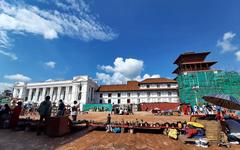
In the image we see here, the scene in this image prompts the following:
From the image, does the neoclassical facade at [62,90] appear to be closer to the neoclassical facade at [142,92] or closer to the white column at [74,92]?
the white column at [74,92]

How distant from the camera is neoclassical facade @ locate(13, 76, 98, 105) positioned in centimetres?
5686

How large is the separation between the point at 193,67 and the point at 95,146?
4608 cm

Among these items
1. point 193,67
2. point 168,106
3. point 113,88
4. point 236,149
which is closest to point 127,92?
point 113,88

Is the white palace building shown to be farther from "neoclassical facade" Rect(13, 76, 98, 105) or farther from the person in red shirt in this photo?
the person in red shirt

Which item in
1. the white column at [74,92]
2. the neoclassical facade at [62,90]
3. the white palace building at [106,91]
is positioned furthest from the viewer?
the neoclassical facade at [62,90]

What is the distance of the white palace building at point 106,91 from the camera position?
52.7 metres

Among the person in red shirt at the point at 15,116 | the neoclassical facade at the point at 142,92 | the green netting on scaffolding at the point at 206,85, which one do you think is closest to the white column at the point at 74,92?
the neoclassical facade at the point at 142,92

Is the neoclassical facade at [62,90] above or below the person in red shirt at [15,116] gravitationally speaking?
above

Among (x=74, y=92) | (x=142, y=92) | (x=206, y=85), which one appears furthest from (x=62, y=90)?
(x=206, y=85)

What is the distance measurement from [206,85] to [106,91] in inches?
1407

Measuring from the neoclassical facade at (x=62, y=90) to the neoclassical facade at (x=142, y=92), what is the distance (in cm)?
582

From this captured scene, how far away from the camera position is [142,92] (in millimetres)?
53969

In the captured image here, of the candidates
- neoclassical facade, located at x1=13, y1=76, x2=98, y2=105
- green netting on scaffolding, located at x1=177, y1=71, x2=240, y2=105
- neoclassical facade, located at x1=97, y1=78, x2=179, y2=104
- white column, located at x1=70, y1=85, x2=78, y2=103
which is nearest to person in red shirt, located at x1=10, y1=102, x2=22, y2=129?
green netting on scaffolding, located at x1=177, y1=71, x2=240, y2=105

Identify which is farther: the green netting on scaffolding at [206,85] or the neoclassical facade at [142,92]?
the neoclassical facade at [142,92]
